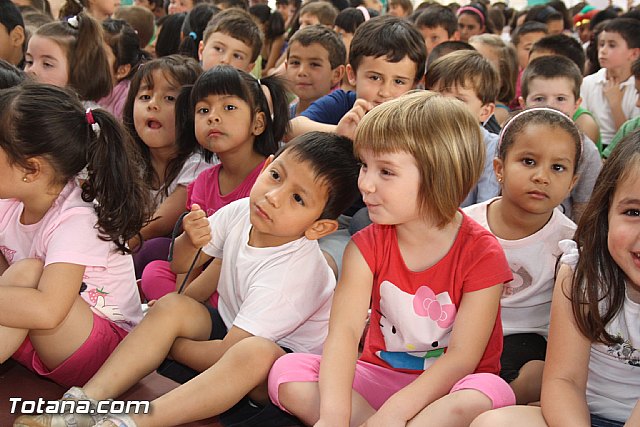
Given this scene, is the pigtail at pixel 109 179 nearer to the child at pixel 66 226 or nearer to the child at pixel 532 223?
the child at pixel 66 226

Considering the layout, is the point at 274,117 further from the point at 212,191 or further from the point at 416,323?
the point at 416,323

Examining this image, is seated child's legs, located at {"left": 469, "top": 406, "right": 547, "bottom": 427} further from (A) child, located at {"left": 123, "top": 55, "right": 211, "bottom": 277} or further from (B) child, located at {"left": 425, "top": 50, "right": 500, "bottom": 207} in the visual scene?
(A) child, located at {"left": 123, "top": 55, "right": 211, "bottom": 277}

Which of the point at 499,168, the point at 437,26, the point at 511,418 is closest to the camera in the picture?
the point at 511,418

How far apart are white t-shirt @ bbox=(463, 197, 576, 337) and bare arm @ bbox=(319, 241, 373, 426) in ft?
1.56

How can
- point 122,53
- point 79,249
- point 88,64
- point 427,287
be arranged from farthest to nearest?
1. point 122,53
2. point 88,64
3. point 79,249
4. point 427,287

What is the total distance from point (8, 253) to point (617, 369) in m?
1.46

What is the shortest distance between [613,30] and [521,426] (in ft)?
11.2

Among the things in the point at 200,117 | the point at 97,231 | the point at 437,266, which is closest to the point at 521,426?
the point at 437,266

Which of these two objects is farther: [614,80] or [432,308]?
[614,80]

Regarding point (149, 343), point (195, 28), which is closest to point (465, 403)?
point (149, 343)

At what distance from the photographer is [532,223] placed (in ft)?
6.14

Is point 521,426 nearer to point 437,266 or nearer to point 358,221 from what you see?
point 437,266

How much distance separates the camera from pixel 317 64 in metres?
3.25

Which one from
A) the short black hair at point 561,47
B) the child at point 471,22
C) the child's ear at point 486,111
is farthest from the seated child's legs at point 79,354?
the child at point 471,22
